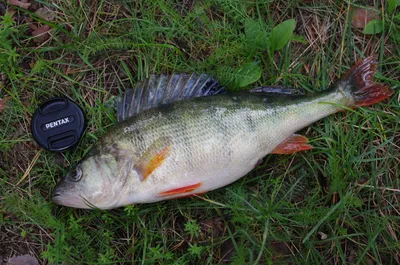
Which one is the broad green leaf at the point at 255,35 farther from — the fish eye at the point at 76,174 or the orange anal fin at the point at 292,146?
the fish eye at the point at 76,174

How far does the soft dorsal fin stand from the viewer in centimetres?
351

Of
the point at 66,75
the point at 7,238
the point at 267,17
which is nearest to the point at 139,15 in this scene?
the point at 66,75

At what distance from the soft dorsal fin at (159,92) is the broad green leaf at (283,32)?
774 mm

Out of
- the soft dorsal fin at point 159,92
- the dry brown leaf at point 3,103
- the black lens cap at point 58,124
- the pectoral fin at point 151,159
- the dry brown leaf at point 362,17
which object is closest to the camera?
the pectoral fin at point 151,159

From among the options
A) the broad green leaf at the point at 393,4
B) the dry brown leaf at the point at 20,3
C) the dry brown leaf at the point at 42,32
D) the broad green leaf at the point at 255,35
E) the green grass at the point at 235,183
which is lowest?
the green grass at the point at 235,183

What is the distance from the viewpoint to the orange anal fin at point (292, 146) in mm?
3531

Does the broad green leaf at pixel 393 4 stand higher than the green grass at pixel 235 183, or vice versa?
the broad green leaf at pixel 393 4

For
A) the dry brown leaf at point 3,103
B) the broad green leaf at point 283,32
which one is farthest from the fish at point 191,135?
the dry brown leaf at point 3,103

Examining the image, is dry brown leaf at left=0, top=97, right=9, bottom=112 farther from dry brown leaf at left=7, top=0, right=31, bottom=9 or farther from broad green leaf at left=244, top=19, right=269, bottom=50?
broad green leaf at left=244, top=19, right=269, bottom=50

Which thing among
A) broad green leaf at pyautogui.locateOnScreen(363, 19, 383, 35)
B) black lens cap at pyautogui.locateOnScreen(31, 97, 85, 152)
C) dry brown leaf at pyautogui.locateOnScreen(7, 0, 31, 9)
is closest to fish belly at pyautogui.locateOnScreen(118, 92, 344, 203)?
black lens cap at pyautogui.locateOnScreen(31, 97, 85, 152)

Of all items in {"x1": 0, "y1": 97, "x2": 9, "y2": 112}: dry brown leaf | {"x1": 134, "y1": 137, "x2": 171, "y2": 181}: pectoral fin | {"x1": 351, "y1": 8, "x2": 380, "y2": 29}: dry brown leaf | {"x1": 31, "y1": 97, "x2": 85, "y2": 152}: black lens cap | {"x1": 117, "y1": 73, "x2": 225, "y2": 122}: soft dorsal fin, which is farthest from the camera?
{"x1": 351, "y1": 8, "x2": 380, "y2": 29}: dry brown leaf

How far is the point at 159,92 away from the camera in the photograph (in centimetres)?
353

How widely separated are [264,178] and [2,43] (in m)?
2.69

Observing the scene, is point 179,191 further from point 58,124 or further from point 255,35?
point 255,35
